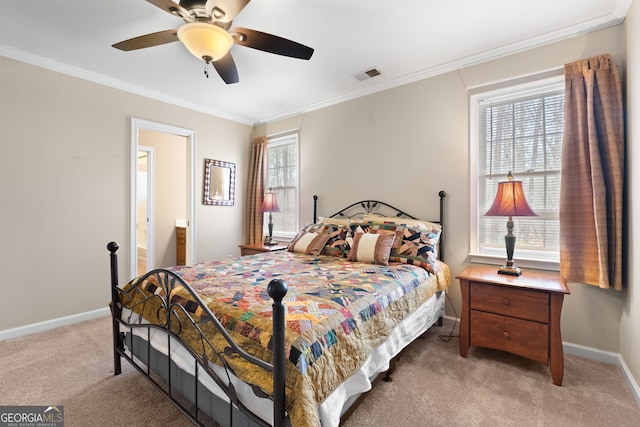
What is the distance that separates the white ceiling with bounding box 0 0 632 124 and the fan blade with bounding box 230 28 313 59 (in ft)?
0.98

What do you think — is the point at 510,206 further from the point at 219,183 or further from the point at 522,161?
the point at 219,183

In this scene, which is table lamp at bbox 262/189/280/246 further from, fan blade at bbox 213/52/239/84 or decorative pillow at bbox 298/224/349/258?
fan blade at bbox 213/52/239/84

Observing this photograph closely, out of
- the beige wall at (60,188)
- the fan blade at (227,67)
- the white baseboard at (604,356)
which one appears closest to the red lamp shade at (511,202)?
the white baseboard at (604,356)

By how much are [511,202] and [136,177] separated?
3925 millimetres

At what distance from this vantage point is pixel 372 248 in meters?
2.69

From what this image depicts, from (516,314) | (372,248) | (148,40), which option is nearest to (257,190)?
(372,248)

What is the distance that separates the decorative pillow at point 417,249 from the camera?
2.55 metres

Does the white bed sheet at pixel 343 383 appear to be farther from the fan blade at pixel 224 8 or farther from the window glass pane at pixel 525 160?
the fan blade at pixel 224 8

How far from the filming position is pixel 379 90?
3500 mm

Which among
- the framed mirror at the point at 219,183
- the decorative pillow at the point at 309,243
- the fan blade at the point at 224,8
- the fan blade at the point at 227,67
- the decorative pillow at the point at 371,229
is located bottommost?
the decorative pillow at the point at 309,243

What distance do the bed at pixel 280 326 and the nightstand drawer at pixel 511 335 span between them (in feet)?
1.21

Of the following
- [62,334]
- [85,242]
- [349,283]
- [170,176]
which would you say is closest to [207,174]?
[170,176]

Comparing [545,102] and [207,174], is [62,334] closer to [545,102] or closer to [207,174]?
[207,174]

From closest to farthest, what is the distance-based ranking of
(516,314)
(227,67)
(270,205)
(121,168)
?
(516,314)
(227,67)
(121,168)
(270,205)
